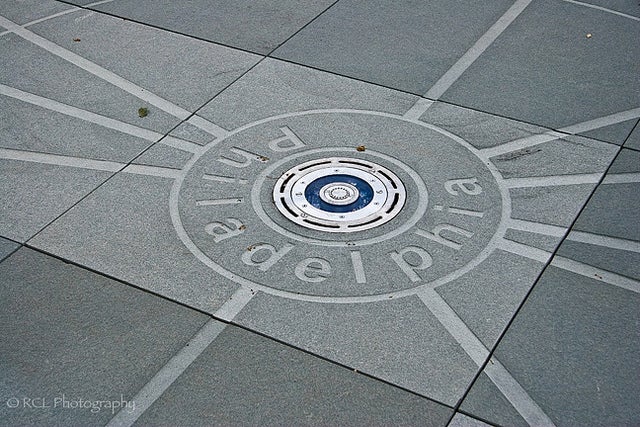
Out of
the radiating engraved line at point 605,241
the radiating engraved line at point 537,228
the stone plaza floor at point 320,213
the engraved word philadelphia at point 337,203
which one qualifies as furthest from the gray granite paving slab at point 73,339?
the radiating engraved line at point 605,241

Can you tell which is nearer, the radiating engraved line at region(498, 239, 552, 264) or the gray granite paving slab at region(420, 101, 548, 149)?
the radiating engraved line at region(498, 239, 552, 264)

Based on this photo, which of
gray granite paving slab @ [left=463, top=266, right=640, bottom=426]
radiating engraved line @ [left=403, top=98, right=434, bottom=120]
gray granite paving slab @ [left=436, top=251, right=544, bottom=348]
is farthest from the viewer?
radiating engraved line @ [left=403, top=98, right=434, bottom=120]

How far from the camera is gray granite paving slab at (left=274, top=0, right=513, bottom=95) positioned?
909cm

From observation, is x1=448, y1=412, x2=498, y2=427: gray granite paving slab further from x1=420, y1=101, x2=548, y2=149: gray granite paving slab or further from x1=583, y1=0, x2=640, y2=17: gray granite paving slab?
x1=583, y1=0, x2=640, y2=17: gray granite paving slab

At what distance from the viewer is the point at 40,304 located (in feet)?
20.3

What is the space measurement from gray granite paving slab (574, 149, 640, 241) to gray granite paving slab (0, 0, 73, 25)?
22.1 ft

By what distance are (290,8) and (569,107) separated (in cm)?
372

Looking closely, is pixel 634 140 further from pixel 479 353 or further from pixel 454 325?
pixel 479 353

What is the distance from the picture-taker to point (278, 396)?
18.0ft

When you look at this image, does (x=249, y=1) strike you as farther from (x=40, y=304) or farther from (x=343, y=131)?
(x=40, y=304)

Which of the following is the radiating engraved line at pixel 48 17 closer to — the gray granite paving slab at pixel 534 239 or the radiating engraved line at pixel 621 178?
the gray granite paving slab at pixel 534 239

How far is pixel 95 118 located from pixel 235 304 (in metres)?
3.12

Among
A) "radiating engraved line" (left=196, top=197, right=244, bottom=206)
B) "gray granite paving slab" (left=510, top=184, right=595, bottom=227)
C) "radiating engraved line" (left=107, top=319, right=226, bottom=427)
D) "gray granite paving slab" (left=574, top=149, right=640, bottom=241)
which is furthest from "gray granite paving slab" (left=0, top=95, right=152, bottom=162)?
"gray granite paving slab" (left=574, top=149, right=640, bottom=241)

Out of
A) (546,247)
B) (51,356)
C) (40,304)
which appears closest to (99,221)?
(40,304)
